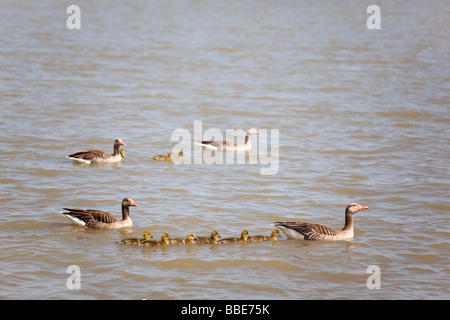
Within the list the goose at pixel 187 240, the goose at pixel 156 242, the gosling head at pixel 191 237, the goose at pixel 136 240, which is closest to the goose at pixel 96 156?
the goose at pixel 136 240

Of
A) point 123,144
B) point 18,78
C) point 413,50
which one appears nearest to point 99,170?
point 123,144

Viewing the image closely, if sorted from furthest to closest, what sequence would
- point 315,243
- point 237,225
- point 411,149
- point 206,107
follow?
point 206,107 → point 411,149 → point 237,225 → point 315,243

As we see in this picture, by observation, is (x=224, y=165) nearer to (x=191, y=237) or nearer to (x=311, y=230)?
(x=311, y=230)

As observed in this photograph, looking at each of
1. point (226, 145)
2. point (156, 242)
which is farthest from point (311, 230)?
point (226, 145)

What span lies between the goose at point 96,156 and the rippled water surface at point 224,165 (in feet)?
1.06

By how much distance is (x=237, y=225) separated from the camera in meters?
16.5

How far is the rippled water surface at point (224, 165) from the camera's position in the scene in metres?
13.7

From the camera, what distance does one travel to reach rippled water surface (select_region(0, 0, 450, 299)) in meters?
13.7

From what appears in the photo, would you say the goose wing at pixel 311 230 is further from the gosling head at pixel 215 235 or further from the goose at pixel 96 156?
the goose at pixel 96 156

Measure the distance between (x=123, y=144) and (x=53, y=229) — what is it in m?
6.52

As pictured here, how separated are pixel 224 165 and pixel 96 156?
4027mm
